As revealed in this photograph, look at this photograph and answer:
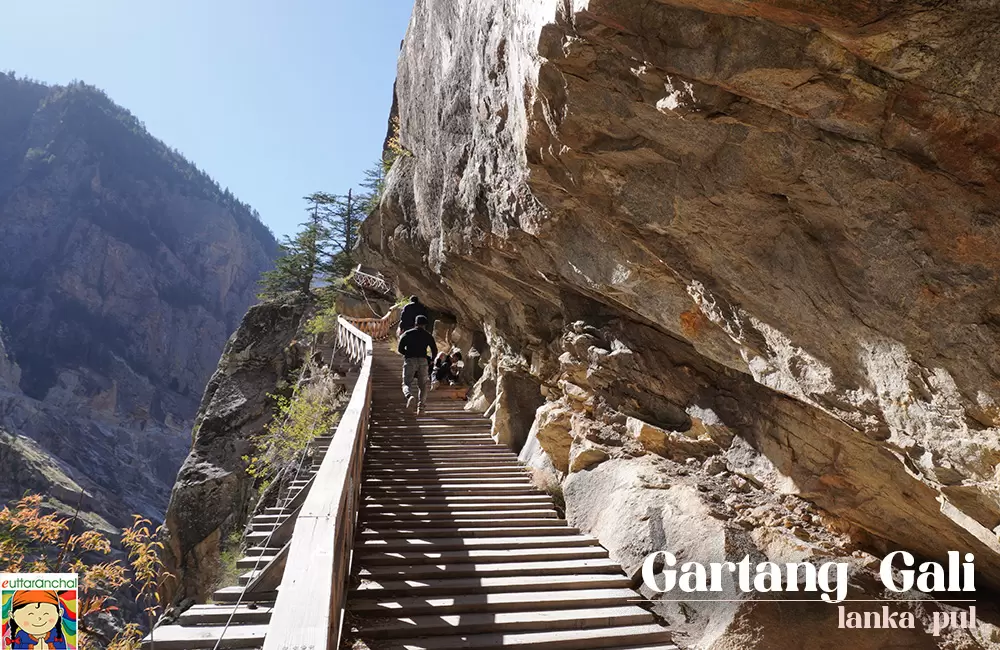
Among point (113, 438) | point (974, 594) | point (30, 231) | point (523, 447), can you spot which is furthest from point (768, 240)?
point (30, 231)

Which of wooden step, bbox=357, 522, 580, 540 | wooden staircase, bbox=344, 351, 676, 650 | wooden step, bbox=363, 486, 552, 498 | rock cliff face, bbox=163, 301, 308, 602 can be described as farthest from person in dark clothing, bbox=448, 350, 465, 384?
rock cliff face, bbox=163, 301, 308, 602

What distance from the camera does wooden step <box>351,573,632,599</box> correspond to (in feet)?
13.7

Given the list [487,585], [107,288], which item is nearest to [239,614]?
[487,585]

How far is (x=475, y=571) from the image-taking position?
461cm

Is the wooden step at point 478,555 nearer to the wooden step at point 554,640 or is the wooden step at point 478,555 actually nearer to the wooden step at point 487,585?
the wooden step at point 487,585

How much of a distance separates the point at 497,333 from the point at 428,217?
8.55ft

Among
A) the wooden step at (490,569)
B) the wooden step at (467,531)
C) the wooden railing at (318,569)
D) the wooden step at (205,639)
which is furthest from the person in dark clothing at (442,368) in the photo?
the wooden step at (205,639)

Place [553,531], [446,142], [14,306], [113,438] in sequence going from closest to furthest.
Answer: [553,531], [446,142], [113,438], [14,306]

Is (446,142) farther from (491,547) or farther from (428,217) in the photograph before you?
(491,547)

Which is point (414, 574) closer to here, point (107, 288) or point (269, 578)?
point (269, 578)

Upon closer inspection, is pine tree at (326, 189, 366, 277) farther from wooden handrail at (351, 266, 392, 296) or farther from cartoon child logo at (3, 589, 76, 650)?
cartoon child logo at (3, 589, 76, 650)

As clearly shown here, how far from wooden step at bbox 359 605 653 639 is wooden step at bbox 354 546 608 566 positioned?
0.76 meters

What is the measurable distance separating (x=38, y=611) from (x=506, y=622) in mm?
3270

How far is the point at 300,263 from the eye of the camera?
28672mm
